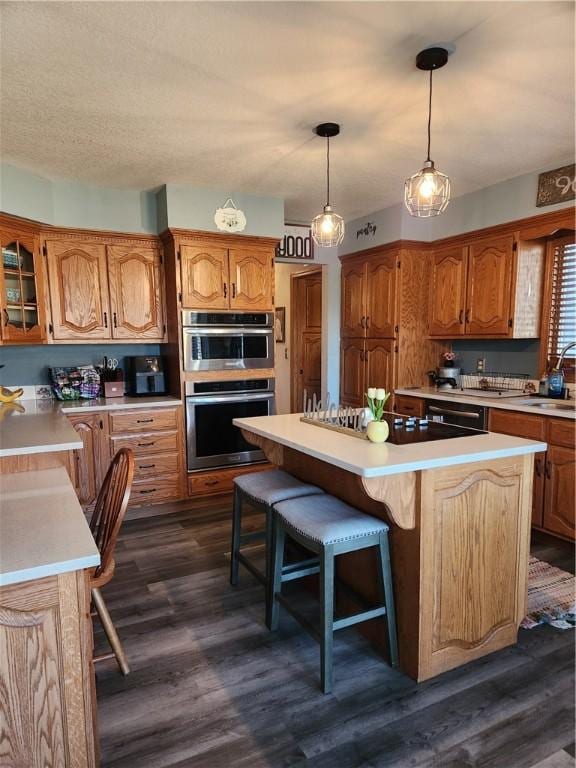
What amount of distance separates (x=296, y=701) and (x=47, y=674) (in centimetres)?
103

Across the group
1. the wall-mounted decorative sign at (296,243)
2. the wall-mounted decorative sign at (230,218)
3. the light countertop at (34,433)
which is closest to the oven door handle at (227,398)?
the light countertop at (34,433)

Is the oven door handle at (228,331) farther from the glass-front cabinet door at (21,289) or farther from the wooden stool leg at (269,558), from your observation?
the wooden stool leg at (269,558)

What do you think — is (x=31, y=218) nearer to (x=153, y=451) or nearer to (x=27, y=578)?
(x=153, y=451)

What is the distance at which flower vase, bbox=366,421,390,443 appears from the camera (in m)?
2.01

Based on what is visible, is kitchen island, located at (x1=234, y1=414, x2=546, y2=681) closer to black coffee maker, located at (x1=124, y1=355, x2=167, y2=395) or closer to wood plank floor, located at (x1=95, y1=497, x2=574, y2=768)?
wood plank floor, located at (x1=95, y1=497, x2=574, y2=768)

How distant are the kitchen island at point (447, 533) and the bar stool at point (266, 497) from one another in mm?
301

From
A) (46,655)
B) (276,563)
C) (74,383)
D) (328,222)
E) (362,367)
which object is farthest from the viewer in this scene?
(362,367)

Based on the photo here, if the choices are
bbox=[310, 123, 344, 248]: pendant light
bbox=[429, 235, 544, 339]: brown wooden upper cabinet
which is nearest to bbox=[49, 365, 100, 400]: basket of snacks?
bbox=[310, 123, 344, 248]: pendant light

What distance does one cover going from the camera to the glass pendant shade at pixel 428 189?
6.78 feet

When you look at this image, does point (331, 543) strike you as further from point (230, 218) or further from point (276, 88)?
point (230, 218)

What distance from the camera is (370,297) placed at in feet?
15.6

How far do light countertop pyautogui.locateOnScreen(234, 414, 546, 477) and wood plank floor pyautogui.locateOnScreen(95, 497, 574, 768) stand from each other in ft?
3.05

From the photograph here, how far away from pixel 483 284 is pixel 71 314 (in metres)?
3.44

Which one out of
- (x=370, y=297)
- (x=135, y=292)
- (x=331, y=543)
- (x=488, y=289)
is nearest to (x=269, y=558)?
(x=331, y=543)
